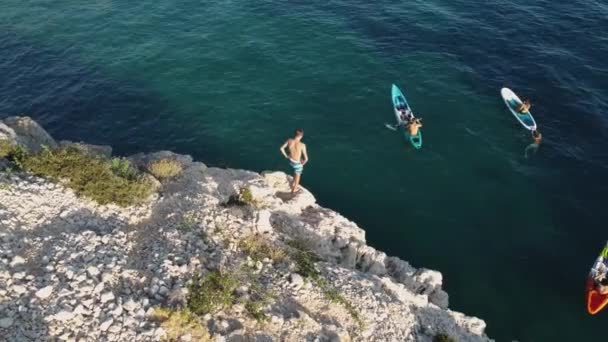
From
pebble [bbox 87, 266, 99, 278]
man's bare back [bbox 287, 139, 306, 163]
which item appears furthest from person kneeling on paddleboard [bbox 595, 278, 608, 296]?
pebble [bbox 87, 266, 99, 278]

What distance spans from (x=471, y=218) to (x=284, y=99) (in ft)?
44.8

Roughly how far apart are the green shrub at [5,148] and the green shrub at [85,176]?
2.63 feet

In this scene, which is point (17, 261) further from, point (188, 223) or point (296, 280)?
point (296, 280)

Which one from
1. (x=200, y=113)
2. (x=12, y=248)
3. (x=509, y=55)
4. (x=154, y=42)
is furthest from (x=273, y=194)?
(x=509, y=55)

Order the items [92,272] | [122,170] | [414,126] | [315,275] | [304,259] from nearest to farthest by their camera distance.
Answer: [92,272]
[315,275]
[304,259]
[122,170]
[414,126]

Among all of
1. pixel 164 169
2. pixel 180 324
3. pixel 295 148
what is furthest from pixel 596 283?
pixel 164 169

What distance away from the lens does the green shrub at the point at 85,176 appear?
1630 centimetres

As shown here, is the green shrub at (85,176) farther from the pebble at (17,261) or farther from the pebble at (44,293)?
the pebble at (44,293)

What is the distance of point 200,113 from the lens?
29.5 m

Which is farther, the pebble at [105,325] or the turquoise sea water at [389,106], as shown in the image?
the turquoise sea water at [389,106]

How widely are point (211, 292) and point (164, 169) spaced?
767 cm

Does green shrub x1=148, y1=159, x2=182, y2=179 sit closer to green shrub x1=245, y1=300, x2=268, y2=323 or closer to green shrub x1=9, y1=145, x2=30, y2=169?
green shrub x1=9, y1=145, x2=30, y2=169

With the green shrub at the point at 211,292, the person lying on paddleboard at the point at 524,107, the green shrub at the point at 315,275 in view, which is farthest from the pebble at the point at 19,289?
the person lying on paddleboard at the point at 524,107

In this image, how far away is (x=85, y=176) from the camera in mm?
16594
